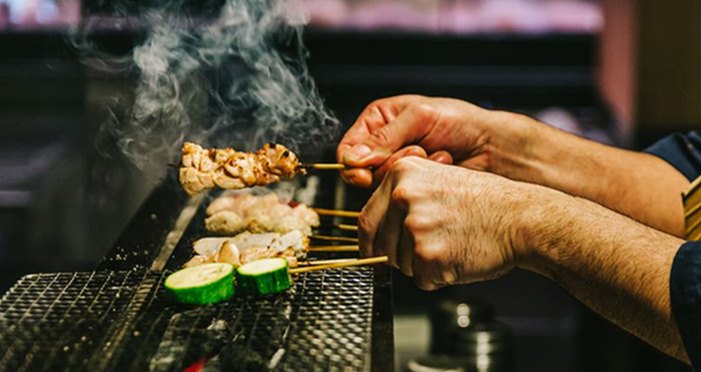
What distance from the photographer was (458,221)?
2553 mm

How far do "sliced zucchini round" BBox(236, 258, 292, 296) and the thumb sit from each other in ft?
2.60

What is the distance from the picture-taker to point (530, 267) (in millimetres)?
2588

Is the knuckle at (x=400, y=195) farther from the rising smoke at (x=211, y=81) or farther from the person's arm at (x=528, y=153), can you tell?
the rising smoke at (x=211, y=81)

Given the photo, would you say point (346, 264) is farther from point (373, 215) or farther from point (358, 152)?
point (358, 152)

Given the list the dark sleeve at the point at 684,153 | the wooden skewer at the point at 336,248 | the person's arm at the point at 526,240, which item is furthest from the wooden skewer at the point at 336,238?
the dark sleeve at the point at 684,153

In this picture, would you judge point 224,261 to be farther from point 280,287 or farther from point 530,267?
point 530,267

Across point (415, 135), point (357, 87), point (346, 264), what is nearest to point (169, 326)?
point (346, 264)

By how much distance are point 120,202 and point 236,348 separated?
4.71m

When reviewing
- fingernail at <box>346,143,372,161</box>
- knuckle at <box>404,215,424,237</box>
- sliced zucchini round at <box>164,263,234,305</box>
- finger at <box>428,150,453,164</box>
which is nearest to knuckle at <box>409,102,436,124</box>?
finger at <box>428,150,453,164</box>

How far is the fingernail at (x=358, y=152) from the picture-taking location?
3.30 metres

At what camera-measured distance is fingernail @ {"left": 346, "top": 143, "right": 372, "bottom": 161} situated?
330 cm

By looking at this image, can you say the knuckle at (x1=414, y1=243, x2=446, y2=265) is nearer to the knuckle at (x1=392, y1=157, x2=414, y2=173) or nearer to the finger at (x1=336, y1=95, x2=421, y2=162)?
the knuckle at (x1=392, y1=157, x2=414, y2=173)

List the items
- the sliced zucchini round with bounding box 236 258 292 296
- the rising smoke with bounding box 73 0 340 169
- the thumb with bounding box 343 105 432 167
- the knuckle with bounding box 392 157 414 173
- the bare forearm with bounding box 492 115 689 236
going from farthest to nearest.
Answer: the rising smoke with bounding box 73 0 340 169 → the bare forearm with bounding box 492 115 689 236 → the thumb with bounding box 343 105 432 167 → the knuckle with bounding box 392 157 414 173 → the sliced zucchini round with bounding box 236 258 292 296

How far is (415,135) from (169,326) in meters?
1.48
